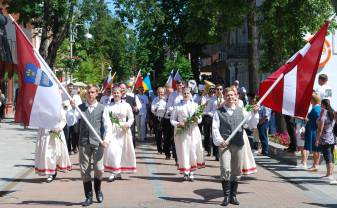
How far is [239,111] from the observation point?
1038cm

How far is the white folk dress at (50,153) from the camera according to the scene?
41.1ft

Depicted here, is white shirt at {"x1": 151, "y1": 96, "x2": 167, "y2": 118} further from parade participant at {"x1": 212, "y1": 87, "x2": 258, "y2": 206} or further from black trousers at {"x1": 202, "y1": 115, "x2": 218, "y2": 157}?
parade participant at {"x1": 212, "y1": 87, "x2": 258, "y2": 206}

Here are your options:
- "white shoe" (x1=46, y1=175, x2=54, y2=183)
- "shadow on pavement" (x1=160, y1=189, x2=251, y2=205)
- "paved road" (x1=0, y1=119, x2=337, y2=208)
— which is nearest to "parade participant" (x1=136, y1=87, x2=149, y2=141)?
"paved road" (x1=0, y1=119, x2=337, y2=208)

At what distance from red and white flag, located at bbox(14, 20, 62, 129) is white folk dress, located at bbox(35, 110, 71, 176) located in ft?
7.09

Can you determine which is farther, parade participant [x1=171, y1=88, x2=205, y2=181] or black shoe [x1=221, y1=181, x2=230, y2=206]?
parade participant [x1=171, y1=88, x2=205, y2=181]

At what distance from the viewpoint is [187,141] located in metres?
12.9

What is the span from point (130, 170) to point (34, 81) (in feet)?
11.2

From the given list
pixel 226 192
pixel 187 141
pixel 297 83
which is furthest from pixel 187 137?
pixel 226 192

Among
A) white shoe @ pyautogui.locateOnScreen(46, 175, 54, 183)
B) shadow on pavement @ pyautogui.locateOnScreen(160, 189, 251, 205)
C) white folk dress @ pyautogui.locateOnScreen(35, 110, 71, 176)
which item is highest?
white folk dress @ pyautogui.locateOnScreen(35, 110, 71, 176)

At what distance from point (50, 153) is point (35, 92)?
266cm

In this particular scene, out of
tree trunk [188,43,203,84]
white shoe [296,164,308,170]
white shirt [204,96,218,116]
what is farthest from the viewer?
tree trunk [188,43,203,84]

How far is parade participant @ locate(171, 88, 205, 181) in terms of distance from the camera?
41.6 feet

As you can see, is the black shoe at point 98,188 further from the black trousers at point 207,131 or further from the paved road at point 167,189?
the black trousers at point 207,131

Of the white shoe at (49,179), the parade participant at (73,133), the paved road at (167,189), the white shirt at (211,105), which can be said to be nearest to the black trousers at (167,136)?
the paved road at (167,189)
